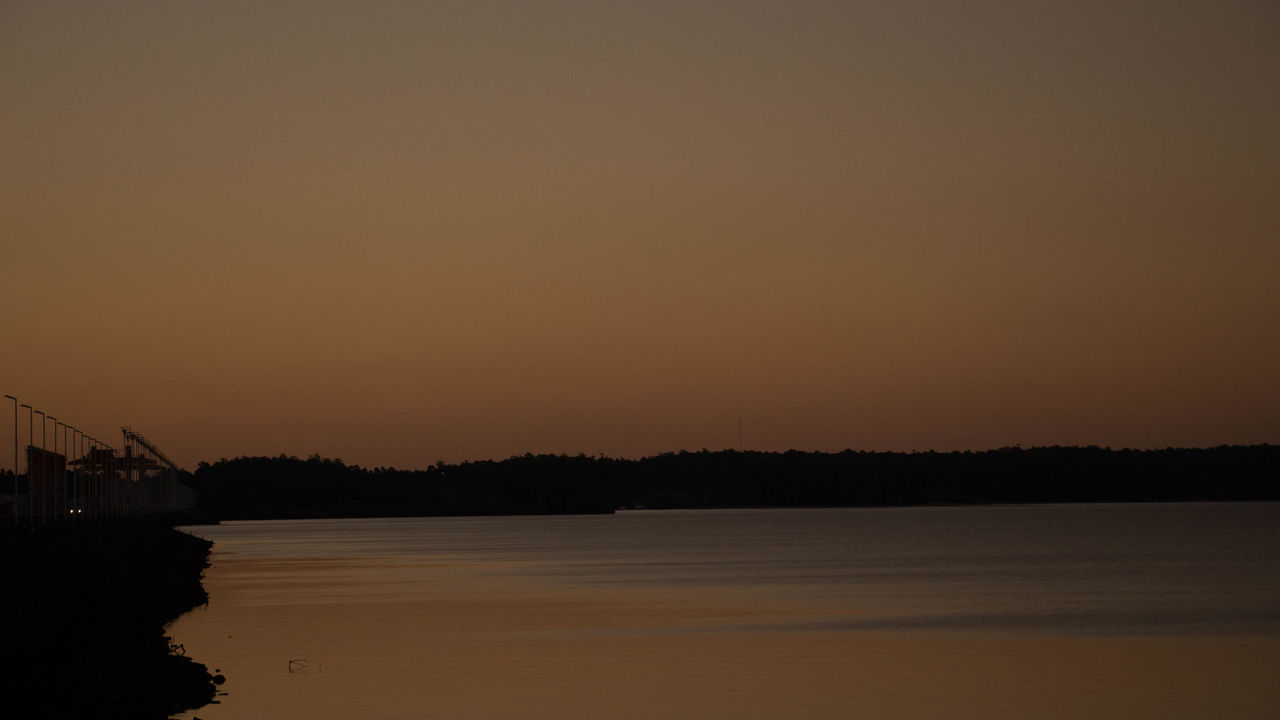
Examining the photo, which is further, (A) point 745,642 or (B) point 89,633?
(A) point 745,642

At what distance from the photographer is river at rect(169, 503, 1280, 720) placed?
91.4 ft

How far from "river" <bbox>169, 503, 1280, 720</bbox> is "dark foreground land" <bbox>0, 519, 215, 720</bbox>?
1.10m

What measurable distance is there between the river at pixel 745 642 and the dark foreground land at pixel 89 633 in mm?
1100

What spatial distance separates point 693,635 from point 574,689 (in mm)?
10962

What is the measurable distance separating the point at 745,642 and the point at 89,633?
15.3m

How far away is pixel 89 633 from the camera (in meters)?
30.4

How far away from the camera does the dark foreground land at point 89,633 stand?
73.0 ft

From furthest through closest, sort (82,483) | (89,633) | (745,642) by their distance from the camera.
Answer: (82,483), (745,642), (89,633)

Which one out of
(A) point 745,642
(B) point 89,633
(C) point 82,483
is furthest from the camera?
(C) point 82,483

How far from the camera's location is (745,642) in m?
38.2

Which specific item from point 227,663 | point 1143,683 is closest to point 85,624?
point 227,663

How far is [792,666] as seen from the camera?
33.2 m

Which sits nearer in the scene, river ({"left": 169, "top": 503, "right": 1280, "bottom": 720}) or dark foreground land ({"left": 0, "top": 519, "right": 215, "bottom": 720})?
dark foreground land ({"left": 0, "top": 519, "right": 215, "bottom": 720})

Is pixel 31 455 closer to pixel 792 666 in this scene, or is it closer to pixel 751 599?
pixel 751 599
